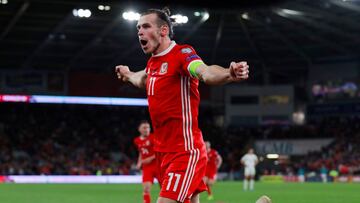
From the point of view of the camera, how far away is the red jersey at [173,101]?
6414 mm

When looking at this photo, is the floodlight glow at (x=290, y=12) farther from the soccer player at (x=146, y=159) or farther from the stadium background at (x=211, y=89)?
the soccer player at (x=146, y=159)

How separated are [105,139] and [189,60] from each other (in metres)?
53.7

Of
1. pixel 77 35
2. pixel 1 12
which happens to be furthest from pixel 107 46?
pixel 1 12

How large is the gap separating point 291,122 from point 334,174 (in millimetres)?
12503

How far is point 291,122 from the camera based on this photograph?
6328 centimetres

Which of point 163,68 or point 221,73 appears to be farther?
point 163,68

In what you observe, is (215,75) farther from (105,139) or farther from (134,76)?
(105,139)

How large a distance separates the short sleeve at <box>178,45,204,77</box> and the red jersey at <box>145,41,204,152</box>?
0.5 inches

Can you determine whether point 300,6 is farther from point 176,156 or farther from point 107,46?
point 176,156

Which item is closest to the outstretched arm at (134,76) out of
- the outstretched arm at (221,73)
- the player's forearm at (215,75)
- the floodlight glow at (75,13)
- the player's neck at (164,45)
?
the player's neck at (164,45)

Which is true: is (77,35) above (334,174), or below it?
above

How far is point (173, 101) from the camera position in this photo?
254 inches

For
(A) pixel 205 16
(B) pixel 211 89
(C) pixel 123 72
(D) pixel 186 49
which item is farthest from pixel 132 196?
(B) pixel 211 89

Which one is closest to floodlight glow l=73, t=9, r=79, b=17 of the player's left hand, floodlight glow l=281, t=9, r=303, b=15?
floodlight glow l=281, t=9, r=303, b=15
